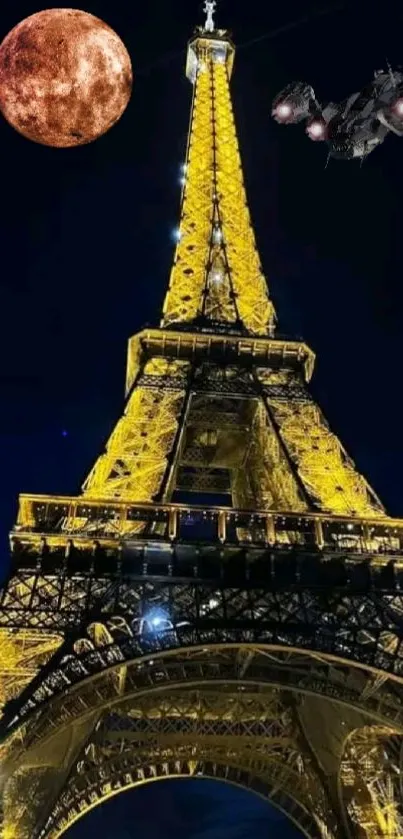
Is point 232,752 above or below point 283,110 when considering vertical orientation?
below

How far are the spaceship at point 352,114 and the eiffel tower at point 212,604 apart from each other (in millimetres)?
7416

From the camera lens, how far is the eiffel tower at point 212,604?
14.1 metres

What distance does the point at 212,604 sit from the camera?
15.2 m

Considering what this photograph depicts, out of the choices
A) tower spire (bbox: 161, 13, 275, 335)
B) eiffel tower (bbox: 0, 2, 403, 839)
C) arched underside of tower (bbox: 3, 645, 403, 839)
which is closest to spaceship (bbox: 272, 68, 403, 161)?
eiffel tower (bbox: 0, 2, 403, 839)

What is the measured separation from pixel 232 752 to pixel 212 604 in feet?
24.2

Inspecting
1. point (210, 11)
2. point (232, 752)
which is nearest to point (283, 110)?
point (232, 752)

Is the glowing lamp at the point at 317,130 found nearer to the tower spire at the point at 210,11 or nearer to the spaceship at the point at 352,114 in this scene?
the spaceship at the point at 352,114

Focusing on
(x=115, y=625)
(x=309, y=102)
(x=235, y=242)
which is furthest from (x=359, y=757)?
(x=235, y=242)

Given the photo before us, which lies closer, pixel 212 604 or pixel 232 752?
pixel 212 604

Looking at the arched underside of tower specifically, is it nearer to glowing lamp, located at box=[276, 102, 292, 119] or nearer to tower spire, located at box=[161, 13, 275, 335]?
glowing lamp, located at box=[276, 102, 292, 119]

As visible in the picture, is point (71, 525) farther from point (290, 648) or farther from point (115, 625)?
point (290, 648)

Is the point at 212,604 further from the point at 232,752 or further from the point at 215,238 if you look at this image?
the point at 215,238

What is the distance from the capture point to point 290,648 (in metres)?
14.0

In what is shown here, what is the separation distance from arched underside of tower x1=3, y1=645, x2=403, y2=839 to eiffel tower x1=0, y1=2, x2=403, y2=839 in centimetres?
5
